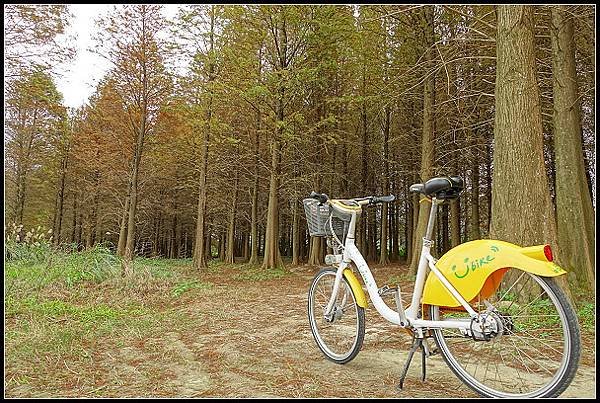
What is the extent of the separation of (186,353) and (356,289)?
1542 mm

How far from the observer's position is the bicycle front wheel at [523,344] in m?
2.09

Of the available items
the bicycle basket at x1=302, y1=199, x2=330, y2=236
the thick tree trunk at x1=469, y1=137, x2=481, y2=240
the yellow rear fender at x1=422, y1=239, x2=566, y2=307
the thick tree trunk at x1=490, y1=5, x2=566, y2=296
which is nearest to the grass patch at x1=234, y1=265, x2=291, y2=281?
the thick tree trunk at x1=469, y1=137, x2=481, y2=240

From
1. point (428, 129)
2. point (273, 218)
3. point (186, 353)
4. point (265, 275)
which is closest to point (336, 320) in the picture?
point (186, 353)

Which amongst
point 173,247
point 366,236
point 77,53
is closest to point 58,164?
point 173,247

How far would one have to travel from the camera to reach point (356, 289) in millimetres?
3201

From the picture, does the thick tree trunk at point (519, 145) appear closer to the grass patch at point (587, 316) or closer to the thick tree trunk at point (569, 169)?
the grass patch at point (587, 316)

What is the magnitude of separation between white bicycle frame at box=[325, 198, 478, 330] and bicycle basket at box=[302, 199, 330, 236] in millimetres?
253

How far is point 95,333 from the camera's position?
13.6 feet

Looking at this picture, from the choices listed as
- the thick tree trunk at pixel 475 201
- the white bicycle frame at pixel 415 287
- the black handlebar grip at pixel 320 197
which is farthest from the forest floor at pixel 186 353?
the thick tree trunk at pixel 475 201

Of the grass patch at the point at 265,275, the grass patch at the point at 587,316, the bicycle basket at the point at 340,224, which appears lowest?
the grass patch at the point at 265,275

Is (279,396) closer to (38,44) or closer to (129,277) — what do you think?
(129,277)

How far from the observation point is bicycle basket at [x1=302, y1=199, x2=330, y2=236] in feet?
11.5

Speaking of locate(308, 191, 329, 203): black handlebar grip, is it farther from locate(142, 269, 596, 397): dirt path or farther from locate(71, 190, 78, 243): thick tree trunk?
locate(71, 190, 78, 243): thick tree trunk

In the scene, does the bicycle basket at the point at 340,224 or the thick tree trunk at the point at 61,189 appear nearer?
the bicycle basket at the point at 340,224
